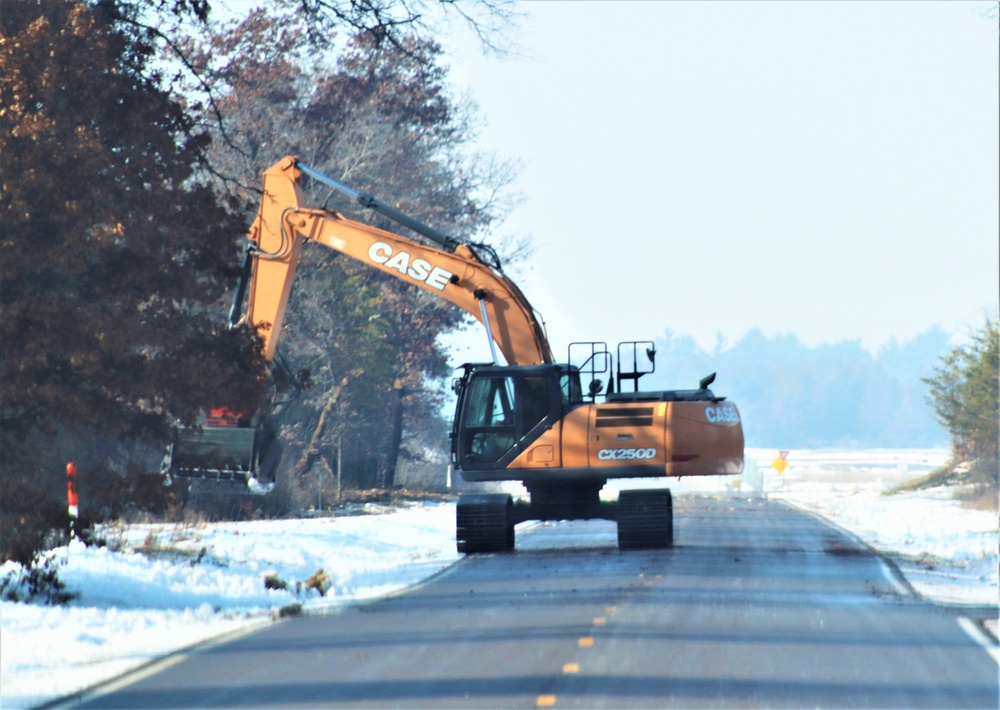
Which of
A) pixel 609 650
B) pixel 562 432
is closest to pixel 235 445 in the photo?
pixel 562 432

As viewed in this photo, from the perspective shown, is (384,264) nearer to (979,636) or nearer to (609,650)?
(609,650)

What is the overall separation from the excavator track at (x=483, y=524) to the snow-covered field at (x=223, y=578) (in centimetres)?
43

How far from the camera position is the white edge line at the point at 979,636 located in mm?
11141

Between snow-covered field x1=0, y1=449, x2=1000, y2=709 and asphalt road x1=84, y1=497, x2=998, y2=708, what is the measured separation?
1.93ft

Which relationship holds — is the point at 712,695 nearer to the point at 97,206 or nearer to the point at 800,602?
the point at 800,602

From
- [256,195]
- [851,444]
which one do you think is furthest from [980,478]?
[851,444]

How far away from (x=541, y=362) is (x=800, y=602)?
8.35 meters

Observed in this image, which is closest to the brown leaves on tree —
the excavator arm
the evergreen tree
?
the excavator arm

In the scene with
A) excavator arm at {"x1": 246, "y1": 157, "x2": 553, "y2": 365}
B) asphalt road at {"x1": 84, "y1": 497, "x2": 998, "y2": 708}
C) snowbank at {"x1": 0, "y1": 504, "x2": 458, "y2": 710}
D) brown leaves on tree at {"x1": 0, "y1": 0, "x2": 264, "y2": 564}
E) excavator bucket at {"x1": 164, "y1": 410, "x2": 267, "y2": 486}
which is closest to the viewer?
asphalt road at {"x1": 84, "y1": 497, "x2": 998, "y2": 708}

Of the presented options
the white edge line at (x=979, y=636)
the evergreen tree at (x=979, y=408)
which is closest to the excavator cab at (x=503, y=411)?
the white edge line at (x=979, y=636)

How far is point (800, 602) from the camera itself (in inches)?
562

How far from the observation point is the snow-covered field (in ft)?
36.7

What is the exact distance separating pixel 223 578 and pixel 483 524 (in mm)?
5961

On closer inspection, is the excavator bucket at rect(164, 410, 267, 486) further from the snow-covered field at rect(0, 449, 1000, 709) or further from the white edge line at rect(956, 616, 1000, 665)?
the white edge line at rect(956, 616, 1000, 665)
